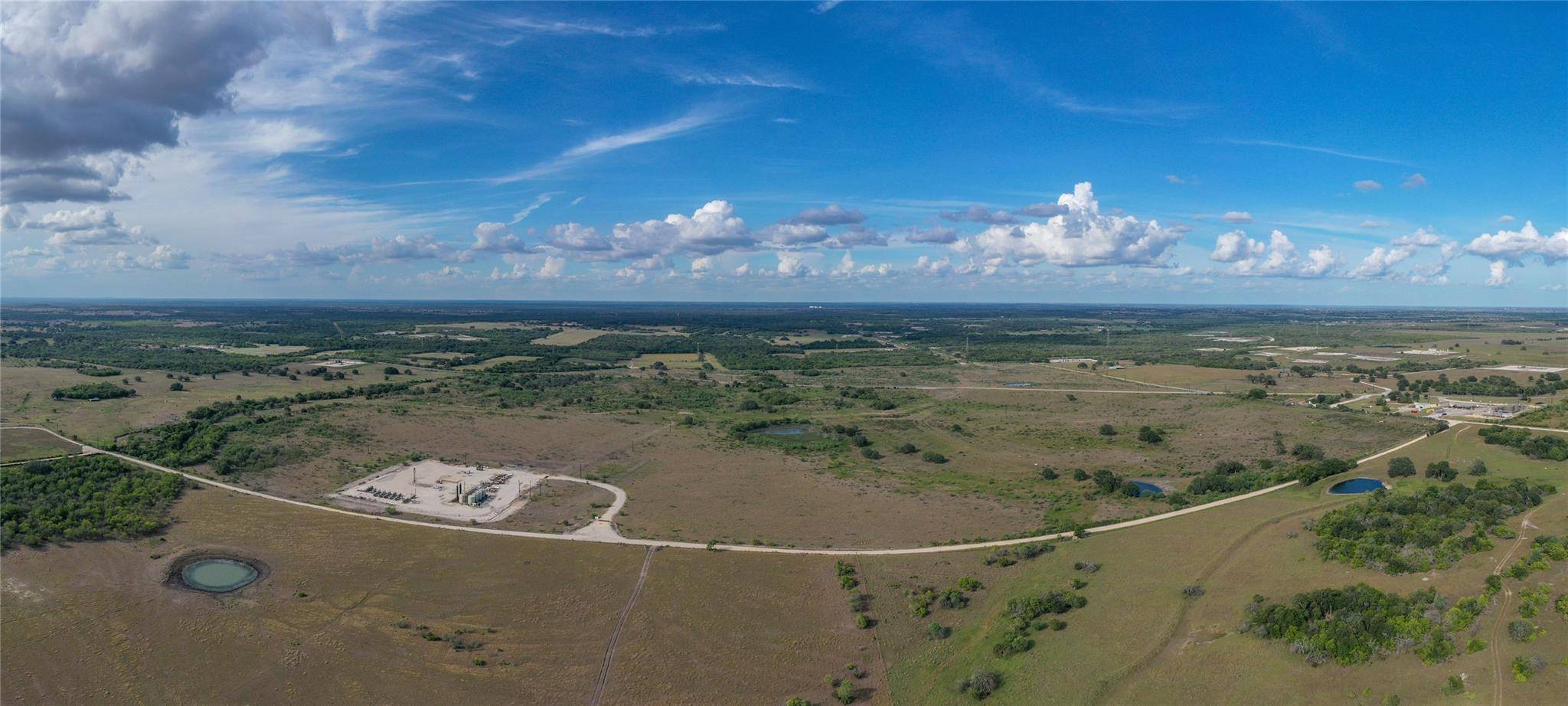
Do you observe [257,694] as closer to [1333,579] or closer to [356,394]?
[1333,579]

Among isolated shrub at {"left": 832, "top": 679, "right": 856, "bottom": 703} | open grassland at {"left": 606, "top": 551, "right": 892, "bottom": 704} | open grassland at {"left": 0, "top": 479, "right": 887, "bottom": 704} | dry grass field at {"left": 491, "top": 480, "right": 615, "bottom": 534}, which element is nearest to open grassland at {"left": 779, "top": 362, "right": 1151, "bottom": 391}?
dry grass field at {"left": 491, "top": 480, "right": 615, "bottom": 534}

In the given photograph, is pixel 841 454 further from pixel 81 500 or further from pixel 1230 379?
pixel 1230 379

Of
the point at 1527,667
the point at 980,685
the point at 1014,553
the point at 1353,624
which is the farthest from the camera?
the point at 1014,553

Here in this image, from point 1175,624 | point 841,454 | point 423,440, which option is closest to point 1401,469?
point 1175,624

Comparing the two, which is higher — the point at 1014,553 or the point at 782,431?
the point at 782,431

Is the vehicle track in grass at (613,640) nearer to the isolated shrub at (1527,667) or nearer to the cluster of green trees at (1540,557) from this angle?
the isolated shrub at (1527,667)

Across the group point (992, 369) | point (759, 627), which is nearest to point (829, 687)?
point (759, 627)
